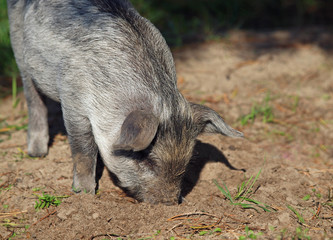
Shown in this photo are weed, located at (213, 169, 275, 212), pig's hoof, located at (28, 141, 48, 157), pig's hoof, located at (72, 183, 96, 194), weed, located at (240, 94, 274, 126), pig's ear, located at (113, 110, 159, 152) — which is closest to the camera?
pig's ear, located at (113, 110, 159, 152)

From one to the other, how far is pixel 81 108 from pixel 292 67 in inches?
169

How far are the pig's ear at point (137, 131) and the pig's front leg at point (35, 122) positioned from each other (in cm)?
192

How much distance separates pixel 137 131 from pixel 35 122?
2.31 m

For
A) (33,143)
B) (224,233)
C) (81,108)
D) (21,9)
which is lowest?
(33,143)

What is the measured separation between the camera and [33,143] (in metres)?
4.94

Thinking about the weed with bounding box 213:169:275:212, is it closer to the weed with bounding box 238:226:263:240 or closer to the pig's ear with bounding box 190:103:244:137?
the weed with bounding box 238:226:263:240

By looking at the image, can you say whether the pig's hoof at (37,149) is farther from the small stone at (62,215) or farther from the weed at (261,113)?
the weed at (261,113)

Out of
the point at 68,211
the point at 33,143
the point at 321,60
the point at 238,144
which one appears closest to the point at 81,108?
the point at 68,211

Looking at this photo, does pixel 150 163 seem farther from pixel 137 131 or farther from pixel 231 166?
pixel 231 166

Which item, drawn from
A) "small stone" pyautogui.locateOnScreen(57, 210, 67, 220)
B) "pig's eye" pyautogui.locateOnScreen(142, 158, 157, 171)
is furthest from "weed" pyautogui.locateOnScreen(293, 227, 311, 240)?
"small stone" pyautogui.locateOnScreen(57, 210, 67, 220)

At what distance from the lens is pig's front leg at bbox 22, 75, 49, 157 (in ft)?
16.2

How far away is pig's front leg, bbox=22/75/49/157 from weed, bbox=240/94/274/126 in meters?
2.51

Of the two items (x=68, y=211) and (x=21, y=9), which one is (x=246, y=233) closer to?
(x=68, y=211)

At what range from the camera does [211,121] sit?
13.0 ft
